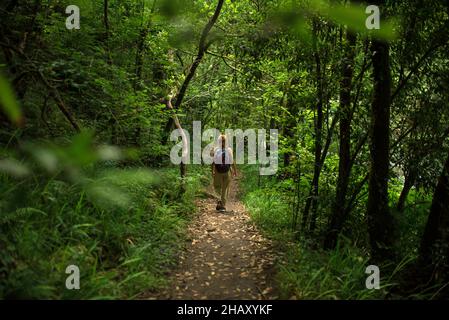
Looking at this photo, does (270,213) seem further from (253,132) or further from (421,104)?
(253,132)

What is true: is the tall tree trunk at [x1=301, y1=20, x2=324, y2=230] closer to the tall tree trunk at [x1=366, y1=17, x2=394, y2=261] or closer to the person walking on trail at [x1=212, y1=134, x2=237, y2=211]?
the tall tree trunk at [x1=366, y1=17, x2=394, y2=261]

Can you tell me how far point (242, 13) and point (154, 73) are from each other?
3.47 metres

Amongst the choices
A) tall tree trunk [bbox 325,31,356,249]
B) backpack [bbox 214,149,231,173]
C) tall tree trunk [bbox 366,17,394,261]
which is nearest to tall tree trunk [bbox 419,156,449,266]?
tall tree trunk [bbox 366,17,394,261]

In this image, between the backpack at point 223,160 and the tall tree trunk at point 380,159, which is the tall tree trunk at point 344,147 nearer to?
the tall tree trunk at point 380,159

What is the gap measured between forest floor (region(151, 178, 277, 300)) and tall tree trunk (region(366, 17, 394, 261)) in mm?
1731

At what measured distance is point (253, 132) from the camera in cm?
1878

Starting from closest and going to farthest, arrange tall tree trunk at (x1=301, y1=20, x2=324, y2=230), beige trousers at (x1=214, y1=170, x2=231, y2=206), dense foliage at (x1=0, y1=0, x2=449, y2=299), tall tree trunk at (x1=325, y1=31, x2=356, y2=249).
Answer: dense foliage at (x1=0, y1=0, x2=449, y2=299), tall tree trunk at (x1=325, y1=31, x2=356, y2=249), tall tree trunk at (x1=301, y1=20, x2=324, y2=230), beige trousers at (x1=214, y1=170, x2=231, y2=206)

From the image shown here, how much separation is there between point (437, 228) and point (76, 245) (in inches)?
207

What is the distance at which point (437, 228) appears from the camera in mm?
5129

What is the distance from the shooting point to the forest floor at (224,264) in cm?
481

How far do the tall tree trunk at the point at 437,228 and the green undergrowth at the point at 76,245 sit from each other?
3.97 m

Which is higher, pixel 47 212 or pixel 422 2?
pixel 422 2

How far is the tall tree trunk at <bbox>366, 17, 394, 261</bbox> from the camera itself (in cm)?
498
